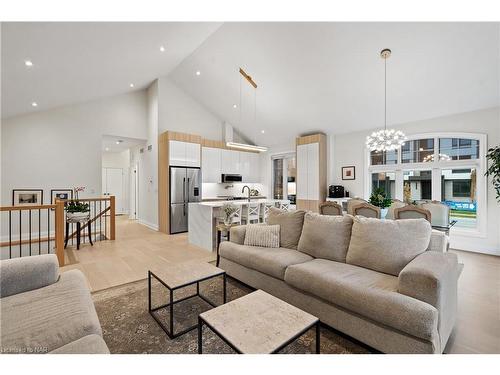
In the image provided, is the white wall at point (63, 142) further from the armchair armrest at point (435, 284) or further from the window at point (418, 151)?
the window at point (418, 151)

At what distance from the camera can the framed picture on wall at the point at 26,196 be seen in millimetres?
5234

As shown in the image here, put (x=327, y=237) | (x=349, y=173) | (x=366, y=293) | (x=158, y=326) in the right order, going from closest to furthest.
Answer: (x=366, y=293)
(x=158, y=326)
(x=327, y=237)
(x=349, y=173)

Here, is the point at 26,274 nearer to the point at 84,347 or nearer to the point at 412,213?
the point at 84,347

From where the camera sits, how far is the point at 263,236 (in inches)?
119

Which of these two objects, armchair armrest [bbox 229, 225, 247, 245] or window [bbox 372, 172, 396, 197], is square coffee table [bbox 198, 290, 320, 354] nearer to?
armchair armrest [bbox 229, 225, 247, 245]

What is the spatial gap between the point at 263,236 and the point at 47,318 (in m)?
2.14

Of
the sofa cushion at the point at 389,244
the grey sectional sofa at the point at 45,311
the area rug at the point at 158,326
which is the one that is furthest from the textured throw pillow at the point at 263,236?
the grey sectional sofa at the point at 45,311

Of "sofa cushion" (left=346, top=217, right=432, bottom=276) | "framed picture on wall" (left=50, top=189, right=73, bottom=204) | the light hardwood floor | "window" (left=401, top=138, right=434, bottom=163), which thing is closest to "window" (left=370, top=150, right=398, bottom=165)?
"window" (left=401, top=138, right=434, bottom=163)

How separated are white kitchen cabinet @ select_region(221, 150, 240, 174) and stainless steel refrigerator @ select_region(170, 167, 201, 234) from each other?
1081 mm

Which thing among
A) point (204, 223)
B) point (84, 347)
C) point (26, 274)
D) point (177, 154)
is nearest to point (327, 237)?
point (84, 347)

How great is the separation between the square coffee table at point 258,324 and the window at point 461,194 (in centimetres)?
506

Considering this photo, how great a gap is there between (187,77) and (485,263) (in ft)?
24.7

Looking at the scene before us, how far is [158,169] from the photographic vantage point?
6.58 metres
